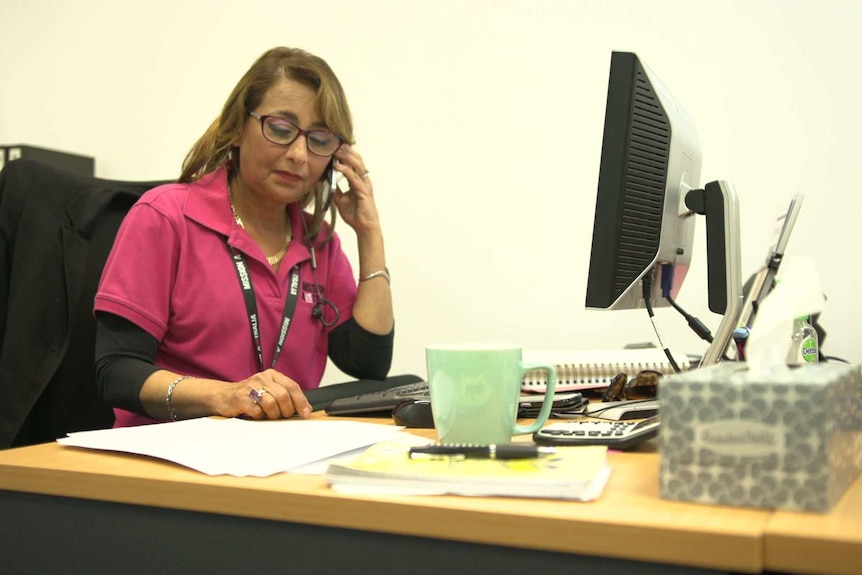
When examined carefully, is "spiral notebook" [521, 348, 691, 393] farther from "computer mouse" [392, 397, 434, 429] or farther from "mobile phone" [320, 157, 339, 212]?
"mobile phone" [320, 157, 339, 212]

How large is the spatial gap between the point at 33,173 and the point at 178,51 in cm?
134

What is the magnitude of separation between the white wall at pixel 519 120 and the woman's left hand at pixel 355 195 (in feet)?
2.27

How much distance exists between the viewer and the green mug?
71 cm

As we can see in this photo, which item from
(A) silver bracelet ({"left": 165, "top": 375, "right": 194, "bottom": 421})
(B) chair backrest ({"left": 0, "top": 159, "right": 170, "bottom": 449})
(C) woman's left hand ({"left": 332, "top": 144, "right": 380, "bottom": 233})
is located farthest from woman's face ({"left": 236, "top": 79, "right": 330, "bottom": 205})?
(A) silver bracelet ({"left": 165, "top": 375, "right": 194, "bottom": 421})

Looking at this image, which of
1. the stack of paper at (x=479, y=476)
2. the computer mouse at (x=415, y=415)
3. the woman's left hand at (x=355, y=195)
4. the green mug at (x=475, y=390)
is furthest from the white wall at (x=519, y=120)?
the stack of paper at (x=479, y=476)

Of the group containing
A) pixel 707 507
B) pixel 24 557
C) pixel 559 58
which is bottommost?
pixel 24 557

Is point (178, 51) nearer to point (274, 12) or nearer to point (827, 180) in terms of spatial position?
point (274, 12)

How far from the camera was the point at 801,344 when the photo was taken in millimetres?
1025

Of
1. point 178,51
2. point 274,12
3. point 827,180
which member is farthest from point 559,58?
point 178,51

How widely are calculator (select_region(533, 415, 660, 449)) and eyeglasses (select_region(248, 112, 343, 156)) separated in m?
0.93

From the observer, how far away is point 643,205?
94 cm

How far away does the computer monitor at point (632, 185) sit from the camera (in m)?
0.90

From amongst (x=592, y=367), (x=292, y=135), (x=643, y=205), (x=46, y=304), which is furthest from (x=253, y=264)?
(x=643, y=205)

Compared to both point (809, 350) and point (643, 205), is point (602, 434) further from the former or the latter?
point (809, 350)
